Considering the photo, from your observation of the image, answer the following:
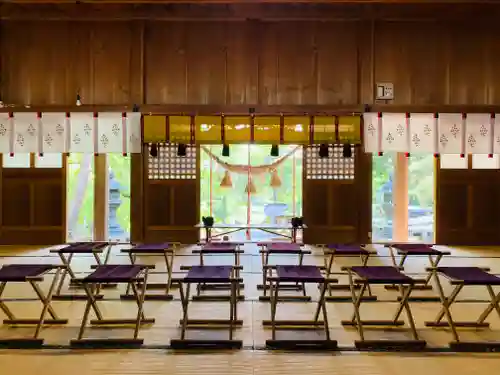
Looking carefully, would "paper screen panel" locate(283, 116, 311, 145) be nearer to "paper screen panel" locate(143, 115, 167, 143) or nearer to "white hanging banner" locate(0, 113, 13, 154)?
"paper screen panel" locate(143, 115, 167, 143)

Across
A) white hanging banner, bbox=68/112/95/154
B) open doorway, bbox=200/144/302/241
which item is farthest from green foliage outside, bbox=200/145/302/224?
white hanging banner, bbox=68/112/95/154

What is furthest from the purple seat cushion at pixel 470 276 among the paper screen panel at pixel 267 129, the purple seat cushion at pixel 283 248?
the paper screen panel at pixel 267 129

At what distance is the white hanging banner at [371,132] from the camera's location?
24.7ft

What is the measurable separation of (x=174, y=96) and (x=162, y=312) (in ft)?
16.6

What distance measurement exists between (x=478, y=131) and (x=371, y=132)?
1.80 m

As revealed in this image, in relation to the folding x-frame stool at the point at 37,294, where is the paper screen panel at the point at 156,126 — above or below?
above

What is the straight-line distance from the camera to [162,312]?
164 inches

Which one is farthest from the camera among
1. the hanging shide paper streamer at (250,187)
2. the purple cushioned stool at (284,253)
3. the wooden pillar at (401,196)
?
the wooden pillar at (401,196)

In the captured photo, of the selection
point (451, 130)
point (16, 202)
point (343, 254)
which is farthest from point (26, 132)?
point (451, 130)

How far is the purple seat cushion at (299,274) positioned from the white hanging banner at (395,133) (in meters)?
4.39

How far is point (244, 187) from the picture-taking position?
921 centimetres

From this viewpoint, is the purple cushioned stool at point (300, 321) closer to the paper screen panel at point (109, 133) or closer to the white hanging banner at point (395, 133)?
the white hanging banner at point (395, 133)

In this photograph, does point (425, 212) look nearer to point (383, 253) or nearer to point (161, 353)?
point (383, 253)

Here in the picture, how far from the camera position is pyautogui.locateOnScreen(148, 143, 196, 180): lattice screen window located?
835 cm
